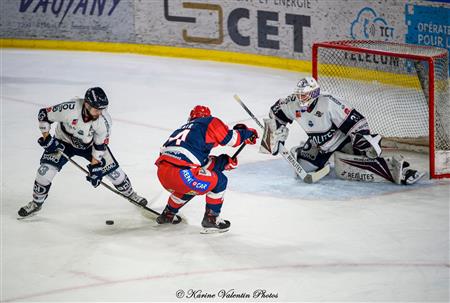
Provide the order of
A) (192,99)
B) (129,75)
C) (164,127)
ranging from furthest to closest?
(129,75), (192,99), (164,127)

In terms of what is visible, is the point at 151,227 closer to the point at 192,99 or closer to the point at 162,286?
the point at 162,286

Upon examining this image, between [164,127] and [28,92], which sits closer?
[164,127]

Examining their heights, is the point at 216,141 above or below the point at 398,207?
above

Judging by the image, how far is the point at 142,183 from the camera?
26.2 feet

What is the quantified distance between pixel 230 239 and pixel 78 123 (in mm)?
1289

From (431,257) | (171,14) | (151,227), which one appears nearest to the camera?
(431,257)

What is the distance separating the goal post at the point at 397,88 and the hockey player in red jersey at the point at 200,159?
2087 millimetres

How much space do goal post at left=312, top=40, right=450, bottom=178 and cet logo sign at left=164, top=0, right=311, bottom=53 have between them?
4.79 feet

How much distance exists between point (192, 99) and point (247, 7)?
193cm

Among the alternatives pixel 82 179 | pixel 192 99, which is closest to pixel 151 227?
pixel 82 179

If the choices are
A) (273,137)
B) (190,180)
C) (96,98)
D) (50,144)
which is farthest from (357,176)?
(50,144)

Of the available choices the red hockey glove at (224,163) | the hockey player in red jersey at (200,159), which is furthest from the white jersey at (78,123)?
the red hockey glove at (224,163)

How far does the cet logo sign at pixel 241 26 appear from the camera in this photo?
1187 cm

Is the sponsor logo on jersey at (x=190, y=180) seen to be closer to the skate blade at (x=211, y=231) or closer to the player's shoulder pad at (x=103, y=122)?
the skate blade at (x=211, y=231)
